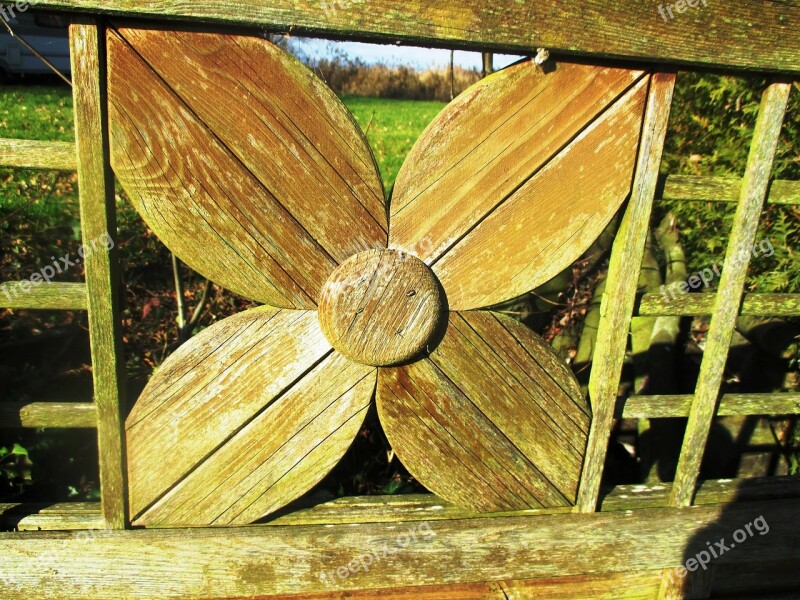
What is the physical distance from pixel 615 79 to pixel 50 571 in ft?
7.53

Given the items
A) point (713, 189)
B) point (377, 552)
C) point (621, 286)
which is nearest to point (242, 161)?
point (621, 286)

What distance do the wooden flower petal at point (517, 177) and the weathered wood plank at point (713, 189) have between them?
0.57 feet

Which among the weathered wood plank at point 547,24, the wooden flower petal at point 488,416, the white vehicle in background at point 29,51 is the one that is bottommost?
the wooden flower petal at point 488,416

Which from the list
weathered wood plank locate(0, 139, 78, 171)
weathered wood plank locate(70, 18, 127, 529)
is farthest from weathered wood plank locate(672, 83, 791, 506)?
weathered wood plank locate(0, 139, 78, 171)

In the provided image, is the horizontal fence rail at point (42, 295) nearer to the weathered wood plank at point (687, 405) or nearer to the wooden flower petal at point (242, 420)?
the wooden flower petal at point (242, 420)

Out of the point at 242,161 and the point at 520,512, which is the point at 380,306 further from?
the point at 520,512

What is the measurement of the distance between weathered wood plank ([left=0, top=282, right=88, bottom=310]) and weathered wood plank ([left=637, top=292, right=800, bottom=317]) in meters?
1.72

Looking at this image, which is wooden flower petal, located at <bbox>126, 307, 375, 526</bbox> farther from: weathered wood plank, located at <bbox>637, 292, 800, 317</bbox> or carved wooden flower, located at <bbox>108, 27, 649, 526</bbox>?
weathered wood plank, located at <bbox>637, 292, 800, 317</bbox>

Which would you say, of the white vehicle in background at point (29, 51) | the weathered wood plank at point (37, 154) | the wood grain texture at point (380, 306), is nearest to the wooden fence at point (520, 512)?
the weathered wood plank at point (37, 154)

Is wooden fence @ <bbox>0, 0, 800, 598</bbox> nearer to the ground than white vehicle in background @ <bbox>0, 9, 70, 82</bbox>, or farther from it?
nearer to the ground

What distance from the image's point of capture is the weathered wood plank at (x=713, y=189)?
1.92 meters

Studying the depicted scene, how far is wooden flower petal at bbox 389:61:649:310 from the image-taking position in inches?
68.5

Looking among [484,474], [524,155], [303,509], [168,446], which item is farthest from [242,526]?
[524,155]

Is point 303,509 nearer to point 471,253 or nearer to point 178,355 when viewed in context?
point 178,355
